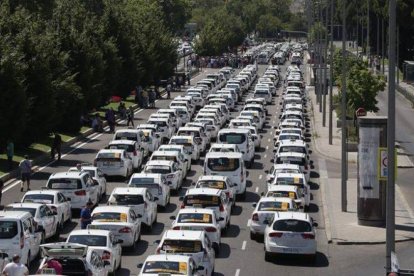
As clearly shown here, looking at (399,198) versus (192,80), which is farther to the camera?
(192,80)

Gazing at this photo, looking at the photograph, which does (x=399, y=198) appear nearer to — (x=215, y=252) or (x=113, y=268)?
(x=215, y=252)

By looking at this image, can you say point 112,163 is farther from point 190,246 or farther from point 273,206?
point 190,246

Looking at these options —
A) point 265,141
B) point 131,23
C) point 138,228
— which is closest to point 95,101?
point 265,141

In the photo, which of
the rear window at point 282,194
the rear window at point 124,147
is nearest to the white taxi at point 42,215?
the rear window at point 282,194

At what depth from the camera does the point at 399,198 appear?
48.8 m

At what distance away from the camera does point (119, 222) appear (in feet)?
116

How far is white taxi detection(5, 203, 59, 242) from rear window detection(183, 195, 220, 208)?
15.6ft

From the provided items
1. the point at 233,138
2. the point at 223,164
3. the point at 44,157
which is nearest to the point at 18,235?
the point at 223,164

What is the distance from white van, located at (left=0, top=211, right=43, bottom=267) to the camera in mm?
31703

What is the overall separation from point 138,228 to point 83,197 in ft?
16.7

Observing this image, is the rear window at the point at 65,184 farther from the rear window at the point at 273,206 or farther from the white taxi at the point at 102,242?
the white taxi at the point at 102,242

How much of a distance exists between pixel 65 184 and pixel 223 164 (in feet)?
25.6

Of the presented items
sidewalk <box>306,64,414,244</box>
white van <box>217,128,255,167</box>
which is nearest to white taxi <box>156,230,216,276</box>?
sidewalk <box>306,64,414,244</box>

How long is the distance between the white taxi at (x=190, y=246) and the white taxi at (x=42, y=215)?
5.09 metres
